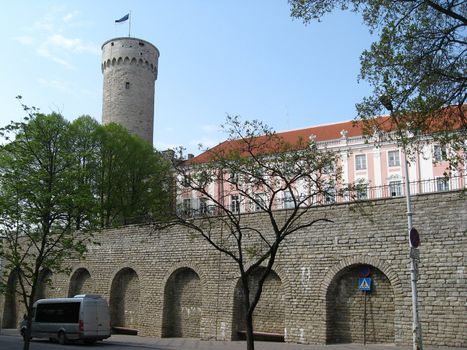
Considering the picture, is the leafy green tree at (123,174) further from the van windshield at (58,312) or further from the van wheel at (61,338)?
the van wheel at (61,338)

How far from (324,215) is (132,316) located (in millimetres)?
12947

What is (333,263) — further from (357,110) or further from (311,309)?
(357,110)

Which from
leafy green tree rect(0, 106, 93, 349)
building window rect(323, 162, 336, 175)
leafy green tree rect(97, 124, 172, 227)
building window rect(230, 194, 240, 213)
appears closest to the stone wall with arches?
building window rect(230, 194, 240, 213)

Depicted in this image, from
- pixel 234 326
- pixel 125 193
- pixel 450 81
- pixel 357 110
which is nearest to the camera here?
pixel 450 81

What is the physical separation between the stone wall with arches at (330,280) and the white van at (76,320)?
2.79 meters

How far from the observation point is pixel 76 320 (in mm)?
24078

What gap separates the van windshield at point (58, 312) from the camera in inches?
955

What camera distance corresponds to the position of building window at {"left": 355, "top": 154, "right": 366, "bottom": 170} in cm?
4919

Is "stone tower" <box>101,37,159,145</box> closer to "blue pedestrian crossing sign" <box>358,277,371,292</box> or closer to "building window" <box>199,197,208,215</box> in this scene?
"building window" <box>199,197,208,215</box>

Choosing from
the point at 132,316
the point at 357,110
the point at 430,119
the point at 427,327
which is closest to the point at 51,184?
the point at 357,110

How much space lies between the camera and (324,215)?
68.0 feet

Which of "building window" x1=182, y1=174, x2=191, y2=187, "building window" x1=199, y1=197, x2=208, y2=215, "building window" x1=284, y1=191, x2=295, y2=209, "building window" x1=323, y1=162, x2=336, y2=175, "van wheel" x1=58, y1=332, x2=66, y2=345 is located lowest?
"van wheel" x1=58, y1=332, x2=66, y2=345

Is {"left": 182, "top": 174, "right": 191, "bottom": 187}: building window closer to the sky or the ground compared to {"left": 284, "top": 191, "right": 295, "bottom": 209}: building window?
closer to the ground

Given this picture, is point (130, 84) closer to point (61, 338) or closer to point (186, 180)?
point (61, 338)
